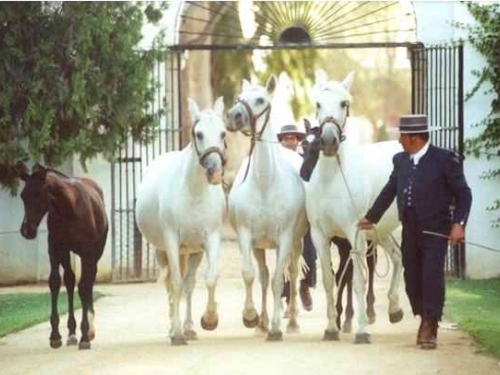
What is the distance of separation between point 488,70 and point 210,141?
8.27 m

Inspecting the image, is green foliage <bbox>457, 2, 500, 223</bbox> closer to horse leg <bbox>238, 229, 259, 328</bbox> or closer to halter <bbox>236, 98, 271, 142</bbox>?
halter <bbox>236, 98, 271, 142</bbox>

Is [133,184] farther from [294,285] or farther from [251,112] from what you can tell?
[251,112]

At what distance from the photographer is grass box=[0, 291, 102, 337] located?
1803 centimetres

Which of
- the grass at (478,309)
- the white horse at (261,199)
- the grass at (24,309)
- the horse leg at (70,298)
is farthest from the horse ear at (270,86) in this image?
the grass at (24,309)

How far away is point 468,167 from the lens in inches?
917

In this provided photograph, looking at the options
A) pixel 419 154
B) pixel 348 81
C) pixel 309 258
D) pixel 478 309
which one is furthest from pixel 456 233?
pixel 309 258

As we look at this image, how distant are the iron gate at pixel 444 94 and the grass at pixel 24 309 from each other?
516 centimetres

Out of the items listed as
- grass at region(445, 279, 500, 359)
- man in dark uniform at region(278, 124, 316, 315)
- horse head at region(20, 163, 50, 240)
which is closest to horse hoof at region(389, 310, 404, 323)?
grass at region(445, 279, 500, 359)

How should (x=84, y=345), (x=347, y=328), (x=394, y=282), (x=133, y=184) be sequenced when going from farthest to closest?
(x=133, y=184)
(x=394, y=282)
(x=347, y=328)
(x=84, y=345)

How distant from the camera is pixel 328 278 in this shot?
15984mm

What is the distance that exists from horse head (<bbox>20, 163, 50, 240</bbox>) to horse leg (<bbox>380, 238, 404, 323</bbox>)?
372 centimetres

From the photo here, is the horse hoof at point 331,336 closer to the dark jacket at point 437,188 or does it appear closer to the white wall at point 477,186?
the dark jacket at point 437,188

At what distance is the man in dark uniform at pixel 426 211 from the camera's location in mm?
14289

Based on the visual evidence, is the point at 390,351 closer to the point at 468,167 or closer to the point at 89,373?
the point at 89,373
